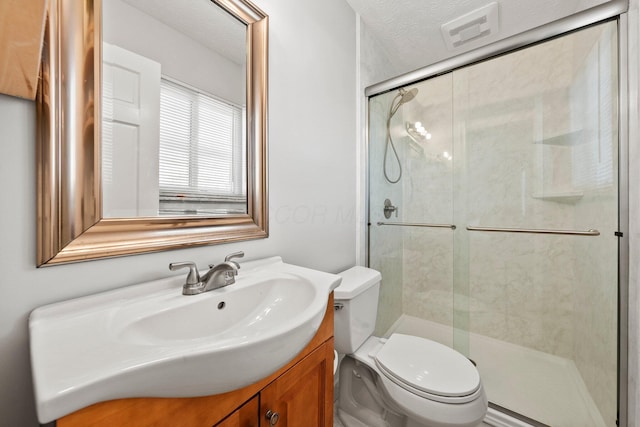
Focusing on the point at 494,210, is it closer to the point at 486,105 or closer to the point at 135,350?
the point at 486,105

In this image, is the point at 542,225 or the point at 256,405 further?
the point at 542,225

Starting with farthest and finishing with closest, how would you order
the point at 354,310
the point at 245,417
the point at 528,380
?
the point at 528,380 < the point at 354,310 < the point at 245,417

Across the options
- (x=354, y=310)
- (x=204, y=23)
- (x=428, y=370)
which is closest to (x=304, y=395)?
(x=354, y=310)

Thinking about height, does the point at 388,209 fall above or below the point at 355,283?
above

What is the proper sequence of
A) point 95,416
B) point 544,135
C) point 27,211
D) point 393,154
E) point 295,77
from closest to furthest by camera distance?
point 95,416
point 27,211
point 295,77
point 544,135
point 393,154

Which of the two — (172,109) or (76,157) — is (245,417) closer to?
(76,157)

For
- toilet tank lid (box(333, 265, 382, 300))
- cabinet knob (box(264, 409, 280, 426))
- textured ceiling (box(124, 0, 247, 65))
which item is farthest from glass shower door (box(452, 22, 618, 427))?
cabinet knob (box(264, 409, 280, 426))

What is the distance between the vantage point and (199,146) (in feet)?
2.79

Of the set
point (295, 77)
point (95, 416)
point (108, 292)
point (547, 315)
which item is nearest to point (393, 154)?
point (295, 77)

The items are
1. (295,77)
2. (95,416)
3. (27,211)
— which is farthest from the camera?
(295,77)

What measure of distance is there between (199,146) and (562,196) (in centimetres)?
177

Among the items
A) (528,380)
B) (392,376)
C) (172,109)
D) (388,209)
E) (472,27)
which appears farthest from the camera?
(388,209)

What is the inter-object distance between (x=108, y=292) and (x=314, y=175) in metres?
0.89

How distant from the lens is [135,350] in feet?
1.33
